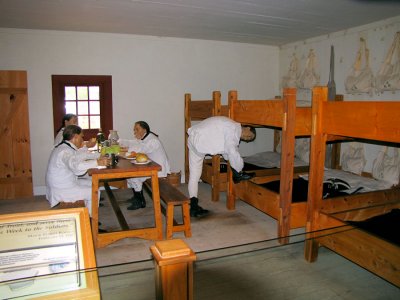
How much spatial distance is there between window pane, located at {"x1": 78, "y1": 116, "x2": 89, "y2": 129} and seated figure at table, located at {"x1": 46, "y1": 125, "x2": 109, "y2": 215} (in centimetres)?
248

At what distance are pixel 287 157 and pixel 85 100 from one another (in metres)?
4.06

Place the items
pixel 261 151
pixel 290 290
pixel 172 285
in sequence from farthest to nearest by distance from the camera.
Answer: pixel 261 151 < pixel 290 290 < pixel 172 285

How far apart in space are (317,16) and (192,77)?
2706mm

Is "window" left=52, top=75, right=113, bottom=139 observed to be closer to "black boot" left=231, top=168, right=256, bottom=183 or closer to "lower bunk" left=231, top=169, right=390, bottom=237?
"black boot" left=231, top=168, right=256, bottom=183

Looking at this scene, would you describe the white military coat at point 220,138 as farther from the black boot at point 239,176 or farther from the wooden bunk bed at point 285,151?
the wooden bunk bed at point 285,151

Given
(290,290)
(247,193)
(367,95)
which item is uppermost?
(367,95)

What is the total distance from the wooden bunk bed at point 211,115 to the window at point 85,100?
4.81ft

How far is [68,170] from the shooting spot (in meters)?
3.80

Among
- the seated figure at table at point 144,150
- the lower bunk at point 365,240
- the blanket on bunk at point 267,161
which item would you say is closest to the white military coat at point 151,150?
the seated figure at table at point 144,150

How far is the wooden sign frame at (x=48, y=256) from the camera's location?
131cm

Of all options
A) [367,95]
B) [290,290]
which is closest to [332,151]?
[367,95]

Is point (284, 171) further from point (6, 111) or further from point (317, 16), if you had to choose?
point (6, 111)

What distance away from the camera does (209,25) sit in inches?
210

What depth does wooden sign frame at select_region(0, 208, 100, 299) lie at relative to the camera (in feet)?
4.30
